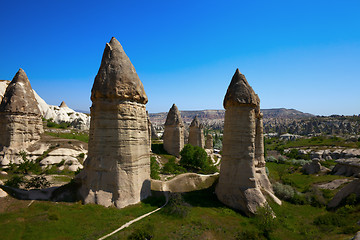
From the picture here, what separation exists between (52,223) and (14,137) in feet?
64.6

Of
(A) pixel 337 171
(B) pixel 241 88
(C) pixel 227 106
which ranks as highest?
(B) pixel 241 88

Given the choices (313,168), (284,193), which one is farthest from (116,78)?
(313,168)

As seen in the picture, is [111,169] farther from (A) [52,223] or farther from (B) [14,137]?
(B) [14,137]

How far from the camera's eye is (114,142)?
45.0 ft

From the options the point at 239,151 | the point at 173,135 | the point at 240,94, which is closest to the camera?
the point at 239,151

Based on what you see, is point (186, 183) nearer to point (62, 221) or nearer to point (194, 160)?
point (62, 221)

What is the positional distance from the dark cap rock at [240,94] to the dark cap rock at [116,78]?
22.1 feet

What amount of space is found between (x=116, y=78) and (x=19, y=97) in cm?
1915

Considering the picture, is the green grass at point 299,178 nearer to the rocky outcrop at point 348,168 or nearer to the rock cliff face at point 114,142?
the rocky outcrop at point 348,168

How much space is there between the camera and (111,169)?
13.6 meters

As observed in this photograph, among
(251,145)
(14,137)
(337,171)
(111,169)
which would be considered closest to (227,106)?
(251,145)

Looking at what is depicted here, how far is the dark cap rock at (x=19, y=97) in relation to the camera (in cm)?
2484

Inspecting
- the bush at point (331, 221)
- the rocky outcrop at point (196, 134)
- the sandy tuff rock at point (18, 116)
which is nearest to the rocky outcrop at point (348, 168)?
the bush at point (331, 221)

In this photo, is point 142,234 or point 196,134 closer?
point 142,234
